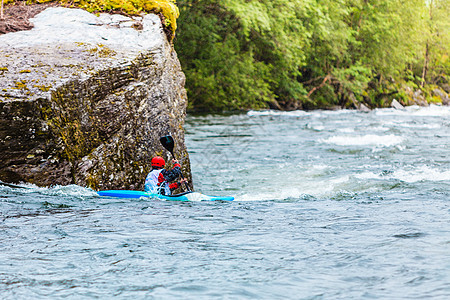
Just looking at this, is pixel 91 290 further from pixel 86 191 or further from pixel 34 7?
pixel 34 7

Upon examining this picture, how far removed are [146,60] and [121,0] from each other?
1576 millimetres

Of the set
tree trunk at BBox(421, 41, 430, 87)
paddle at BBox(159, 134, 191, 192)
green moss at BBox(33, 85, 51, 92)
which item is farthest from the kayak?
tree trunk at BBox(421, 41, 430, 87)

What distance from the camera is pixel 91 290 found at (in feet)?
12.1

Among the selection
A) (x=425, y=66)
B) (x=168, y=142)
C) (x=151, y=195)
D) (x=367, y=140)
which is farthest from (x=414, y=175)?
(x=425, y=66)

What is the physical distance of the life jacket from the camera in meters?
7.07

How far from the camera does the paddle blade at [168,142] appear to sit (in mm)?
7698

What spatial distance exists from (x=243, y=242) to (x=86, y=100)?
3162mm

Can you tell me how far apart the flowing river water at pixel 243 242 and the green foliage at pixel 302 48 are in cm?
1318

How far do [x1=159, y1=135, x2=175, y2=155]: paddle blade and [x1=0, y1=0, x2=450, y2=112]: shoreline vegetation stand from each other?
40.0 feet

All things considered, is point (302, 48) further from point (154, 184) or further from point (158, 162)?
point (154, 184)

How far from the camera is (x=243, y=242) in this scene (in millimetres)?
4852

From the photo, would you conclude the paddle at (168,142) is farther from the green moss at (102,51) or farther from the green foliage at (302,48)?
the green foliage at (302,48)

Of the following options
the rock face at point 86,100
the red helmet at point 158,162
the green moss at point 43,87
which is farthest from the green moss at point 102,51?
the red helmet at point 158,162

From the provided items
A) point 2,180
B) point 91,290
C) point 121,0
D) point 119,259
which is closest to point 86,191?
point 2,180
